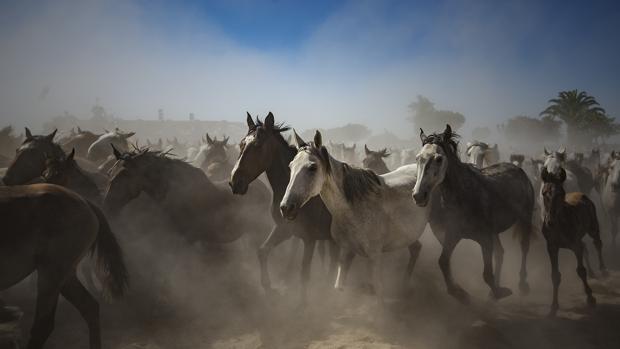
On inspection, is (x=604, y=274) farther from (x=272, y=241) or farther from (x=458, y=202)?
(x=272, y=241)

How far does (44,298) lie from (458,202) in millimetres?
5504

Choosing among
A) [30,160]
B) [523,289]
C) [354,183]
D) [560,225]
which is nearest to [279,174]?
[354,183]

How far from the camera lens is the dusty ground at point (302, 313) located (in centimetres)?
466

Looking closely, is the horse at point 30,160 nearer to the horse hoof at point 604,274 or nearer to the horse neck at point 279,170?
the horse neck at point 279,170

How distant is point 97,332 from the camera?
4121 mm

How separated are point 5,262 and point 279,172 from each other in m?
3.42

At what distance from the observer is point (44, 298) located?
11.7 feet

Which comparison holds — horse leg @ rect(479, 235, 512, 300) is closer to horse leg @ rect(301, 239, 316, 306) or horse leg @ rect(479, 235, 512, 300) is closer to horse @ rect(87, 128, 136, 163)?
horse leg @ rect(301, 239, 316, 306)

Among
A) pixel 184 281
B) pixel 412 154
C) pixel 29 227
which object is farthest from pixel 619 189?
pixel 412 154

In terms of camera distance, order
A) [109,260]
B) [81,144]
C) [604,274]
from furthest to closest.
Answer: [81,144], [604,274], [109,260]

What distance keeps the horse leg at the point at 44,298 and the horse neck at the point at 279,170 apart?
2942 millimetres

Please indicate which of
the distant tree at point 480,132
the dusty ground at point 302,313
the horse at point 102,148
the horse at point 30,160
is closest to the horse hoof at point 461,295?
the dusty ground at point 302,313

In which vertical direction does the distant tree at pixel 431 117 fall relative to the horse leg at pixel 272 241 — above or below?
above

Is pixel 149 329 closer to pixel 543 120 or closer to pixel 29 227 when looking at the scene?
pixel 29 227
